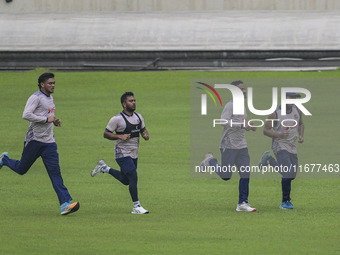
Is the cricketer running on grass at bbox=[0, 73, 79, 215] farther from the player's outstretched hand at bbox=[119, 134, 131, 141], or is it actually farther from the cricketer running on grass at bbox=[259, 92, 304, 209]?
the cricketer running on grass at bbox=[259, 92, 304, 209]

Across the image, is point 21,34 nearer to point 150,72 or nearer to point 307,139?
point 150,72

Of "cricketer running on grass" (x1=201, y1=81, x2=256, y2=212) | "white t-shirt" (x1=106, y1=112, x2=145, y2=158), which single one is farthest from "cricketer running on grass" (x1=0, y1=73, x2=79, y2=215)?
"cricketer running on grass" (x1=201, y1=81, x2=256, y2=212)

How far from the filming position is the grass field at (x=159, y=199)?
9.84 metres

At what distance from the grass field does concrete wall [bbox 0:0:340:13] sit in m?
8.52

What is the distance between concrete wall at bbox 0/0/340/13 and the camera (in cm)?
3316

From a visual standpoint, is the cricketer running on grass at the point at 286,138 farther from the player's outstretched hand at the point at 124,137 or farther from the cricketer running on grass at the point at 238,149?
the player's outstretched hand at the point at 124,137

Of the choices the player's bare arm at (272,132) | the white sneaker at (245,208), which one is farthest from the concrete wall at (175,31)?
the white sneaker at (245,208)

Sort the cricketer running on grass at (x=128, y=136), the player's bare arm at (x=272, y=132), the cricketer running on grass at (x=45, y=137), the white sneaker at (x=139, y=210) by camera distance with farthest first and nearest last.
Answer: the player's bare arm at (x=272, y=132), the white sneaker at (x=139, y=210), the cricketer running on grass at (x=128, y=136), the cricketer running on grass at (x=45, y=137)

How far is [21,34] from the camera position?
1300 inches

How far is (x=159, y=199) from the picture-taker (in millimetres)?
13133

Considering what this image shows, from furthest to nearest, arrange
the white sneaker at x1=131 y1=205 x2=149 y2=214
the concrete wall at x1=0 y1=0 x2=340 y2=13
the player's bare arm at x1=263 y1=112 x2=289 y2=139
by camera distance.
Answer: the concrete wall at x1=0 y1=0 x2=340 y2=13
the player's bare arm at x1=263 y1=112 x2=289 y2=139
the white sneaker at x1=131 y1=205 x2=149 y2=214

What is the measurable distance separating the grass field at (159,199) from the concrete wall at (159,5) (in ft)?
28.0

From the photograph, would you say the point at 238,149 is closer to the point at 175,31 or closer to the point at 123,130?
the point at 123,130

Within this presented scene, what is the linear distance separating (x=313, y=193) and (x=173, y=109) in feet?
35.0
